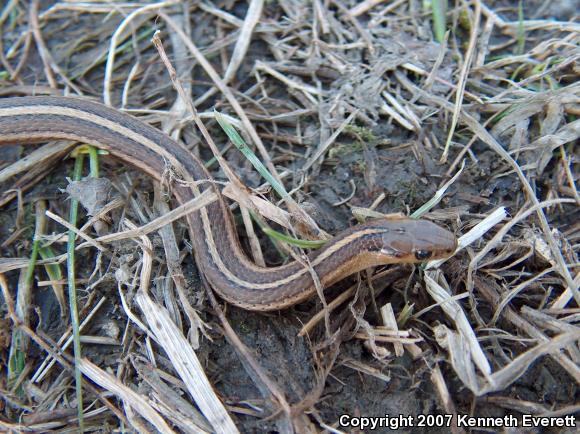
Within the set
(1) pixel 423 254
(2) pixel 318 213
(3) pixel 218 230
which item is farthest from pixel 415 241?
(3) pixel 218 230

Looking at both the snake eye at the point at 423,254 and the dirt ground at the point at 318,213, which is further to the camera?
the snake eye at the point at 423,254

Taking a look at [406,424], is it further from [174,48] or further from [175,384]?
[174,48]

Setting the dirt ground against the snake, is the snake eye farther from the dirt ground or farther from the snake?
the dirt ground

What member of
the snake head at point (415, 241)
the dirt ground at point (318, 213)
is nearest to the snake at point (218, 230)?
the snake head at point (415, 241)

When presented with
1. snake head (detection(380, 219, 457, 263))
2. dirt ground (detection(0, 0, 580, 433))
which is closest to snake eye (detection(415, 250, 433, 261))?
snake head (detection(380, 219, 457, 263))

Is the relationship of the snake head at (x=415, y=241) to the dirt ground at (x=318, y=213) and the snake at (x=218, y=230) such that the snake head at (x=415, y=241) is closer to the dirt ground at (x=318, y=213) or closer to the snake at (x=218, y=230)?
the snake at (x=218, y=230)
